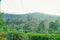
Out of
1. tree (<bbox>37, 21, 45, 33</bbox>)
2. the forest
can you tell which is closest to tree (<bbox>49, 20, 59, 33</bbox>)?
the forest

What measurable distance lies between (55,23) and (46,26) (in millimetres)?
297

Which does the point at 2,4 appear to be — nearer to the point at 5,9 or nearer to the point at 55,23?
the point at 5,9

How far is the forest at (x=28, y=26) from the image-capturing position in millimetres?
5289

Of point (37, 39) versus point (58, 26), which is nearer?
point (37, 39)

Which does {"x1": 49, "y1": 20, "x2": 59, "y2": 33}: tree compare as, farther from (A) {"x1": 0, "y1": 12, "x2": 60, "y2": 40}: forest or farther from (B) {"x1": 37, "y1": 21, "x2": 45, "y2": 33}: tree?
(B) {"x1": 37, "y1": 21, "x2": 45, "y2": 33}: tree

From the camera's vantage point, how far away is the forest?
529 centimetres

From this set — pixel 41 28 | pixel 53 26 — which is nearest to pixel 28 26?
pixel 41 28

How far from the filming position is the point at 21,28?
570 cm

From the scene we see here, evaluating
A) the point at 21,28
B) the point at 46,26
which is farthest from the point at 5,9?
the point at 46,26

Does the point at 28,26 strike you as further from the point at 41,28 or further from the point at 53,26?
the point at 53,26

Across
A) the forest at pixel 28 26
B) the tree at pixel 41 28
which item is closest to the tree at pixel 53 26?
the forest at pixel 28 26

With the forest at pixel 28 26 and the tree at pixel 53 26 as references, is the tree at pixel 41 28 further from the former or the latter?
the tree at pixel 53 26

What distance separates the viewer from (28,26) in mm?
5719

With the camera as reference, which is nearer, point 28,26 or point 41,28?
point 41,28
